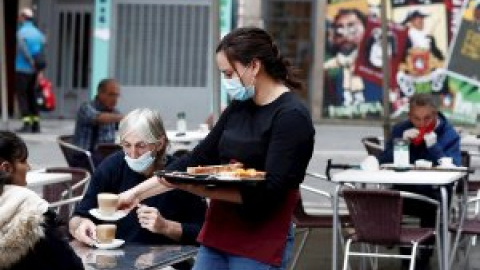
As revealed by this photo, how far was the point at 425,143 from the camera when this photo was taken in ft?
33.4

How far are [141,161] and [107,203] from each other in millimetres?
479

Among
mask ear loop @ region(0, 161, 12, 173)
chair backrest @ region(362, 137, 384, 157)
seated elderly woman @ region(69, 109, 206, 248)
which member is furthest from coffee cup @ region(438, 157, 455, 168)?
mask ear loop @ region(0, 161, 12, 173)

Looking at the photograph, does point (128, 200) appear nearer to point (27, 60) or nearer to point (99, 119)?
point (99, 119)

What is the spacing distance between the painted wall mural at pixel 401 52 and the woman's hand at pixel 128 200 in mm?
19980

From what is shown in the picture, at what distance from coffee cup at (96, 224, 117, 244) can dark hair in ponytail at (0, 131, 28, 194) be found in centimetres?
81

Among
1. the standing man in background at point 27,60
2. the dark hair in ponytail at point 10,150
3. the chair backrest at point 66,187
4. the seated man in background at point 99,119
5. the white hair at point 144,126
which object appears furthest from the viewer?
the standing man in background at point 27,60

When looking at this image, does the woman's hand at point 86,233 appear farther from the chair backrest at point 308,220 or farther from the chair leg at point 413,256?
the chair backrest at point 308,220

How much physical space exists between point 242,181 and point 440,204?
15.3 feet

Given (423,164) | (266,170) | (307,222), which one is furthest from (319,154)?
(266,170)

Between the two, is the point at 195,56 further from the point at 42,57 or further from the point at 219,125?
the point at 219,125

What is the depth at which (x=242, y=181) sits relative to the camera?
184 inches

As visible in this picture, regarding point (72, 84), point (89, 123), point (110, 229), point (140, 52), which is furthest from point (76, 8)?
point (110, 229)

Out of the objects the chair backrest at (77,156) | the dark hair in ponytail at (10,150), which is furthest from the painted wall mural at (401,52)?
the dark hair in ponytail at (10,150)

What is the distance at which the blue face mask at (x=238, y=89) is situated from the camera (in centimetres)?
493
